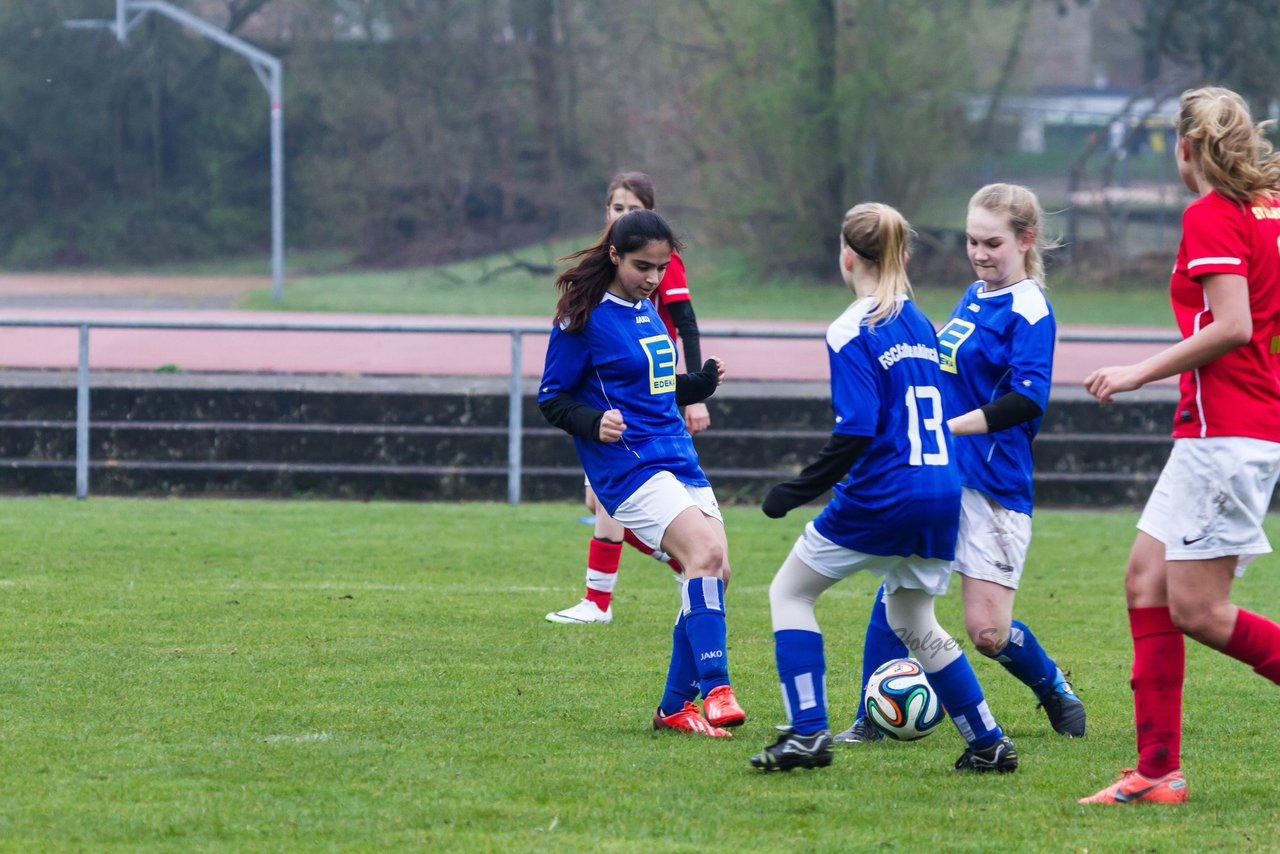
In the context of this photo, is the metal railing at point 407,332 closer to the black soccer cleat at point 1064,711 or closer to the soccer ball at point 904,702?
the black soccer cleat at point 1064,711

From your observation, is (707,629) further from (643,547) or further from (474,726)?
(643,547)

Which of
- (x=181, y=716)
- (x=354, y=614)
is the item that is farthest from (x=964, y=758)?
(x=354, y=614)

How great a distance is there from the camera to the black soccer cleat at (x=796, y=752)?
4270mm

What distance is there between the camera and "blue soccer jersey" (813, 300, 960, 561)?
4121mm

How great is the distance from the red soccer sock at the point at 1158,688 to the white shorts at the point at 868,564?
516mm

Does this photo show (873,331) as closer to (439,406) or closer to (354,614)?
(354,614)

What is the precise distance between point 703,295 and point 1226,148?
27.6m

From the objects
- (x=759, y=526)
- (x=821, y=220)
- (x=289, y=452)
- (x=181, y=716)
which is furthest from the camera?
(x=821, y=220)

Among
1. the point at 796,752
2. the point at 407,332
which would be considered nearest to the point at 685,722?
the point at 796,752

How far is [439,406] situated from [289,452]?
1.27 meters

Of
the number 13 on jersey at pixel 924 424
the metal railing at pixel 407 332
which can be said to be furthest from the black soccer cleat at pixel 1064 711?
the metal railing at pixel 407 332

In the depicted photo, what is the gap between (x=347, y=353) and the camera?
1645cm

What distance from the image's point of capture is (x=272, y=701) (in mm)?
5148

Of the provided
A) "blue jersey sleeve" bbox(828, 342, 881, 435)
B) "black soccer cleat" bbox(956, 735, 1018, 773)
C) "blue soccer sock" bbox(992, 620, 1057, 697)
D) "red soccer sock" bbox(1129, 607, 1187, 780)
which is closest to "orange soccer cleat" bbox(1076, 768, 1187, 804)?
"red soccer sock" bbox(1129, 607, 1187, 780)
